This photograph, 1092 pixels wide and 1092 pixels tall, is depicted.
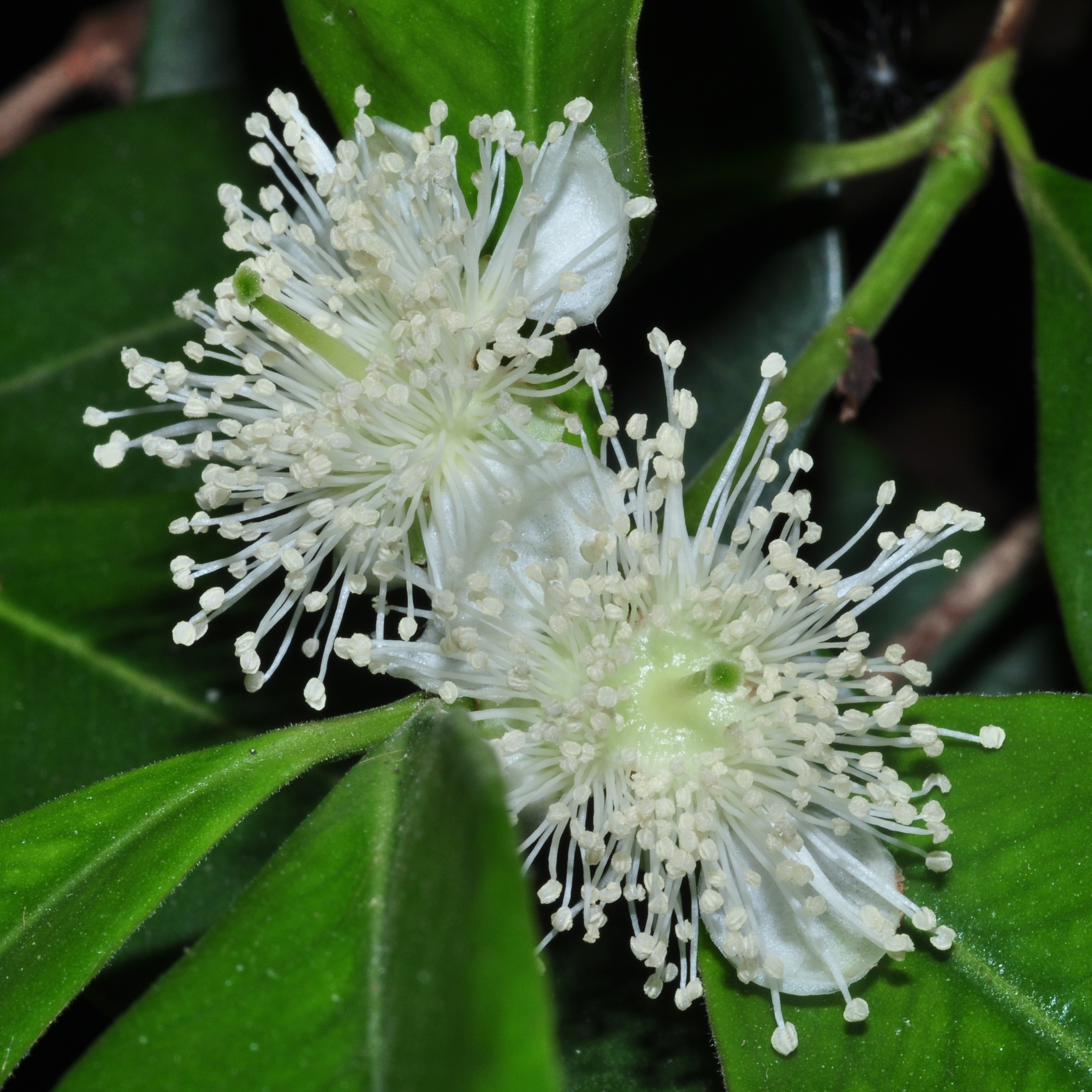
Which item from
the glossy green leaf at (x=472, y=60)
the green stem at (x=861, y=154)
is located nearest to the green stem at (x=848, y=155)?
the green stem at (x=861, y=154)

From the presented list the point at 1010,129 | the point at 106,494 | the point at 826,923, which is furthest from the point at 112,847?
the point at 1010,129

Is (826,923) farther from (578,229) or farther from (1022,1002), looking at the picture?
(578,229)

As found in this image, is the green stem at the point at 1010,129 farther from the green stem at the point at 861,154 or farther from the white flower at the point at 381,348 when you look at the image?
the white flower at the point at 381,348

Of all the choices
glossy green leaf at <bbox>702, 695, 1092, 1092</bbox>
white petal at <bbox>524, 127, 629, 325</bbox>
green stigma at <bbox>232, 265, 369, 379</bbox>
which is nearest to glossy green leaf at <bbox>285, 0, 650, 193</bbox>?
white petal at <bbox>524, 127, 629, 325</bbox>

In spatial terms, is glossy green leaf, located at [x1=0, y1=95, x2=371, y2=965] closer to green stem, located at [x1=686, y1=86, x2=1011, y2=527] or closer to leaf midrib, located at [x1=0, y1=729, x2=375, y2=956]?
leaf midrib, located at [x1=0, y1=729, x2=375, y2=956]

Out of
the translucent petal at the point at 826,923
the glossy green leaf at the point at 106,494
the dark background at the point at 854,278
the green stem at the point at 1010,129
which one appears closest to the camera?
the translucent petal at the point at 826,923

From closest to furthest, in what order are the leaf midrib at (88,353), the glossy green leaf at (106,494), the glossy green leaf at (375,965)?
the glossy green leaf at (375,965), the glossy green leaf at (106,494), the leaf midrib at (88,353)
